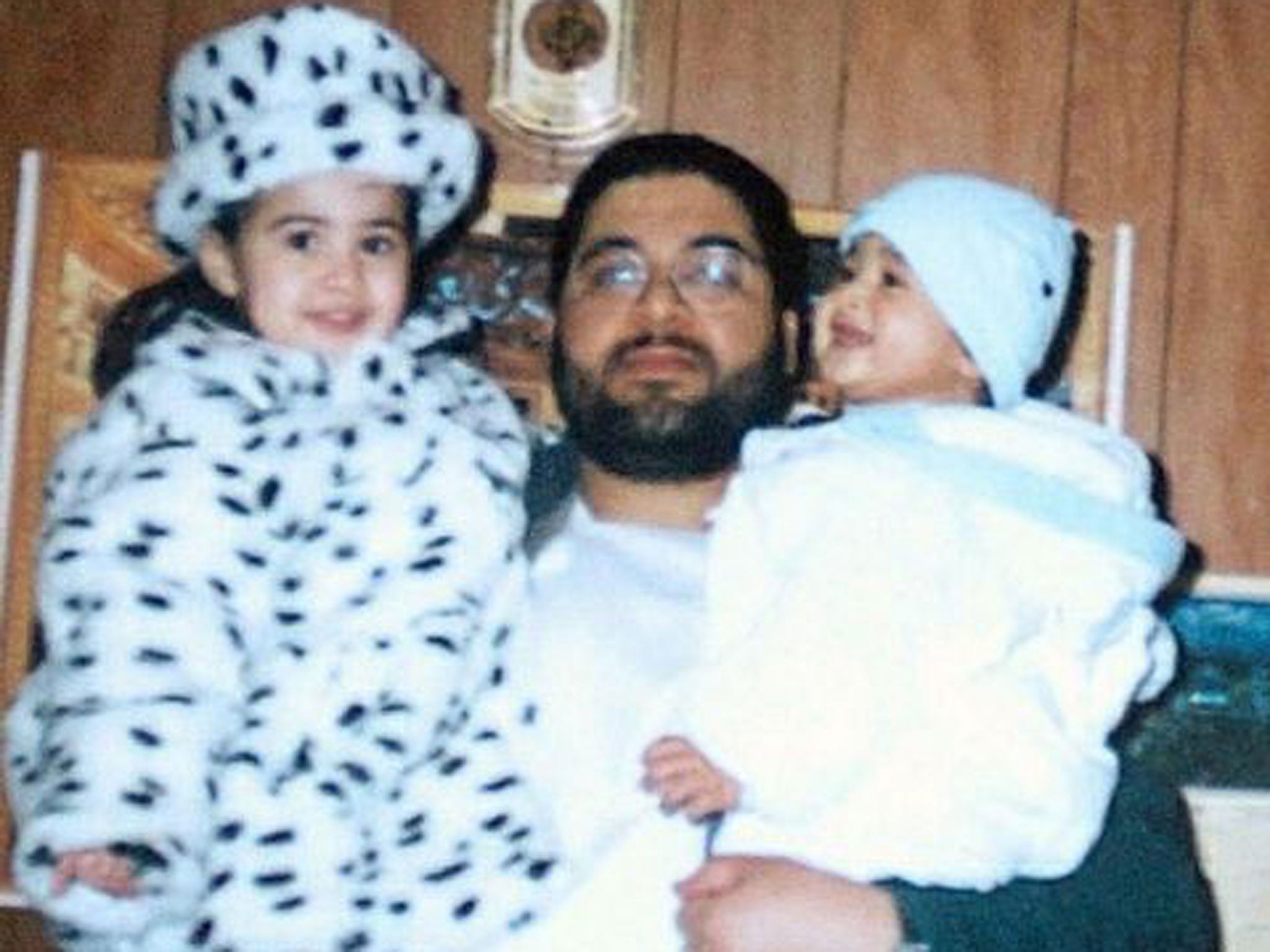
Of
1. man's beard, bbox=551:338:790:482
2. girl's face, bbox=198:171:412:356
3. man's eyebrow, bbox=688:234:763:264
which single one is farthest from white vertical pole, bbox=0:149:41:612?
man's eyebrow, bbox=688:234:763:264

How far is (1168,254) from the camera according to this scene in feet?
5.55

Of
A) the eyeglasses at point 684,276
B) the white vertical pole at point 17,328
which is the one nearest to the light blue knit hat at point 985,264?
the eyeglasses at point 684,276

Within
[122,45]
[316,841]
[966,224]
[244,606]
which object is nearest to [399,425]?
[244,606]

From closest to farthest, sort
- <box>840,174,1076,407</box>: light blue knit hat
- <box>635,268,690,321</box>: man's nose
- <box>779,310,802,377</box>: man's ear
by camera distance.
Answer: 1. <box>840,174,1076,407</box>: light blue knit hat
2. <box>635,268,690,321</box>: man's nose
3. <box>779,310,802,377</box>: man's ear

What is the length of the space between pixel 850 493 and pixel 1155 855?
0.36 m

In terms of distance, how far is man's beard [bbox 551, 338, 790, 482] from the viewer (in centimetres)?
142

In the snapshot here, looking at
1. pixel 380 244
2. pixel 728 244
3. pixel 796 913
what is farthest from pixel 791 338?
pixel 796 913

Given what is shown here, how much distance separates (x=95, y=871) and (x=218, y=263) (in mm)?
514

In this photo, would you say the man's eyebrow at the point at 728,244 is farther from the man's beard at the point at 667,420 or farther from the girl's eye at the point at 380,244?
the girl's eye at the point at 380,244

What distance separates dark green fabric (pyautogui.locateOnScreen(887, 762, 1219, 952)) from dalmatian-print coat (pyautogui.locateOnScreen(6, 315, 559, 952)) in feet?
0.99

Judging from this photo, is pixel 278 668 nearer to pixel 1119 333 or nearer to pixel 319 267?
pixel 319 267

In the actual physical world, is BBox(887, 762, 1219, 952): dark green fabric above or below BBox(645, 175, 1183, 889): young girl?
below

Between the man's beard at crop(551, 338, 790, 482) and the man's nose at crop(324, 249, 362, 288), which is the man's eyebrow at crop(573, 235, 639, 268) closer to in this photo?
the man's beard at crop(551, 338, 790, 482)

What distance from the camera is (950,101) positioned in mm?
1700
